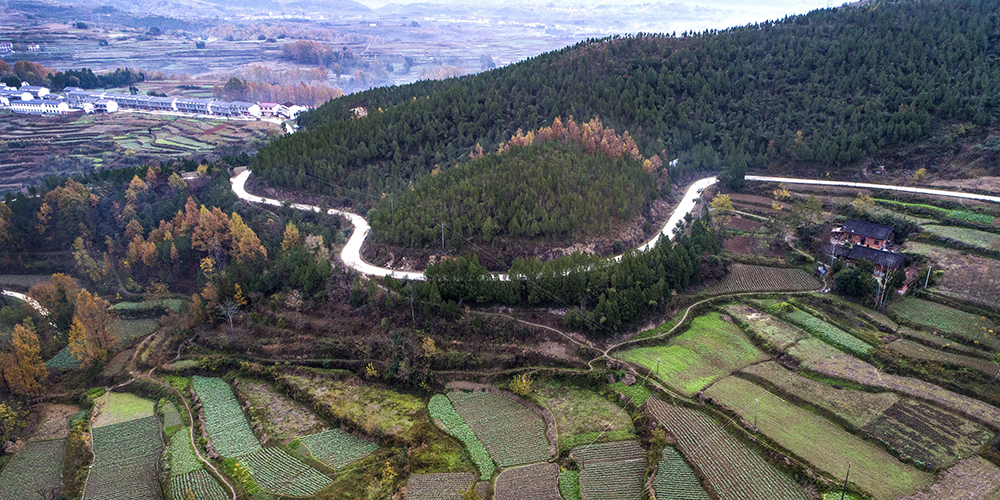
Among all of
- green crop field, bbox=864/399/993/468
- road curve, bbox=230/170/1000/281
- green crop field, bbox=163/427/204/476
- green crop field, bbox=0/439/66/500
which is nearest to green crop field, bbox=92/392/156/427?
green crop field, bbox=0/439/66/500

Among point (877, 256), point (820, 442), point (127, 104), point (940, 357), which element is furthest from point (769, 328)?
point (127, 104)

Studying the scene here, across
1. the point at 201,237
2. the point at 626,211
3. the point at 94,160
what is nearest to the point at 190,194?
the point at 201,237

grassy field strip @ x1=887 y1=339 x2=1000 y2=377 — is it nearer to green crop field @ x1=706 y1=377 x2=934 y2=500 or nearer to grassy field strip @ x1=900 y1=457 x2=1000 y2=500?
grassy field strip @ x1=900 y1=457 x2=1000 y2=500

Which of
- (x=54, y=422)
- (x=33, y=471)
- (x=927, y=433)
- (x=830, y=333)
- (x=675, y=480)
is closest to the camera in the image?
(x=675, y=480)

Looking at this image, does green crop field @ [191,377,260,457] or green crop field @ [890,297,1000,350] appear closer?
green crop field @ [191,377,260,457]

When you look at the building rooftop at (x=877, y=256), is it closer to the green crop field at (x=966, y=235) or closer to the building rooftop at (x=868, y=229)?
the building rooftop at (x=868, y=229)

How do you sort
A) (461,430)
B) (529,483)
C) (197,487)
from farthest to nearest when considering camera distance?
(461,430)
(197,487)
(529,483)

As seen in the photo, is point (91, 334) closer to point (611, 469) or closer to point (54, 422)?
point (54, 422)
